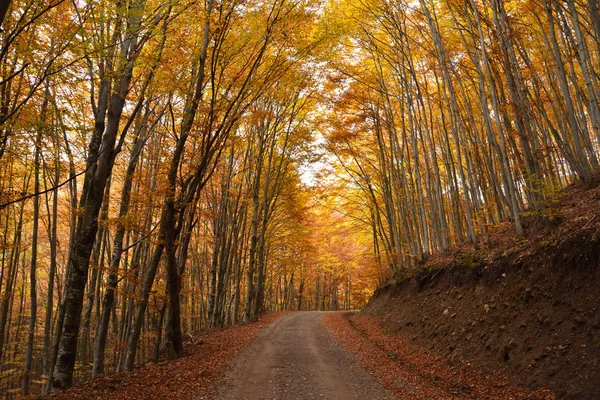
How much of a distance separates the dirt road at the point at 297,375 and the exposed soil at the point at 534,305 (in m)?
1.92

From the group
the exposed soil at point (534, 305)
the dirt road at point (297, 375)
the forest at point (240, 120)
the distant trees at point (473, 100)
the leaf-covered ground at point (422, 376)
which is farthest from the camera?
the distant trees at point (473, 100)

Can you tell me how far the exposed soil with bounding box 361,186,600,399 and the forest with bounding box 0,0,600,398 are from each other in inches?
21.3

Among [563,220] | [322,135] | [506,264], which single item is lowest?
[506,264]

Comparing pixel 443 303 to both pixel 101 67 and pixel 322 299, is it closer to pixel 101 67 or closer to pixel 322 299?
pixel 101 67

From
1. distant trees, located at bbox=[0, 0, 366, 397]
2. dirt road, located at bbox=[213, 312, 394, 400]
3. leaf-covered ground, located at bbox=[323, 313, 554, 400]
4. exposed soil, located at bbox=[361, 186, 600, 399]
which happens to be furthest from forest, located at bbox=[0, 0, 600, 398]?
leaf-covered ground, located at bbox=[323, 313, 554, 400]

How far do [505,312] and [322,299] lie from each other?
124 feet

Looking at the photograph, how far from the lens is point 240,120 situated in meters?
11.4

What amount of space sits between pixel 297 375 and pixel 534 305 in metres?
4.12

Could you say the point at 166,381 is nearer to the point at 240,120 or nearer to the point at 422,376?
the point at 422,376

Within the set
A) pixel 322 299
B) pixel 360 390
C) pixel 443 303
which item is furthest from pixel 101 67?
pixel 322 299

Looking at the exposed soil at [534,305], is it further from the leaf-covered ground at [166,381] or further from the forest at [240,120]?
the leaf-covered ground at [166,381]

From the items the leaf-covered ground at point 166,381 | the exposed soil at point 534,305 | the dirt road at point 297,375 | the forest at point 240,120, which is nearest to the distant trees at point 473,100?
the forest at point 240,120

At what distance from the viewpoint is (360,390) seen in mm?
5531

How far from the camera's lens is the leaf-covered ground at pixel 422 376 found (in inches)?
195
